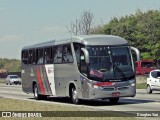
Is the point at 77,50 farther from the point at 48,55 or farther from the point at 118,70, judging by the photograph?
the point at 48,55

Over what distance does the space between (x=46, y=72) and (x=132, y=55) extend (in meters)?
6.36

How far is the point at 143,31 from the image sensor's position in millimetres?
73938

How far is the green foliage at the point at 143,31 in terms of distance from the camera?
230 ft

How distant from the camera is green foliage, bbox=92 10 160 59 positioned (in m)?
70.1

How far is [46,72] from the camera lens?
27672mm

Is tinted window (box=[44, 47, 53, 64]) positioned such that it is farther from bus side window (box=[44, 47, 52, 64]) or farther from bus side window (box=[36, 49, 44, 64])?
bus side window (box=[36, 49, 44, 64])

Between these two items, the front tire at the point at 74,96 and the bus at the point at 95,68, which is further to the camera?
the front tire at the point at 74,96

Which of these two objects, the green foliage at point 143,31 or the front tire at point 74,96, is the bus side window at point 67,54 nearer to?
the front tire at point 74,96

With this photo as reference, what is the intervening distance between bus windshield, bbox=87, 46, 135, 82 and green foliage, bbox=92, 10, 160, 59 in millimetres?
44610

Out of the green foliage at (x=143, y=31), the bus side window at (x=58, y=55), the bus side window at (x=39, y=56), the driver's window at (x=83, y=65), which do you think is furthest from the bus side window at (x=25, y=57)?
the green foliage at (x=143, y=31)

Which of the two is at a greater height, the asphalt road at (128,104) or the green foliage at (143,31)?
the green foliage at (143,31)

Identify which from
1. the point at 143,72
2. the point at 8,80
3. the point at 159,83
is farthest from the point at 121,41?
the point at 8,80

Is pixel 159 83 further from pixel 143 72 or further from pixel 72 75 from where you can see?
pixel 143 72

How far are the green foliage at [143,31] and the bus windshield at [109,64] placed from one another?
44.6 meters
